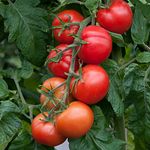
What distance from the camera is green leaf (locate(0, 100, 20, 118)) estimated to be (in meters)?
0.99

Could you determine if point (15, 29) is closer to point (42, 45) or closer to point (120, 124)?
point (42, 45)

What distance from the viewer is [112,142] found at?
100 centimetres

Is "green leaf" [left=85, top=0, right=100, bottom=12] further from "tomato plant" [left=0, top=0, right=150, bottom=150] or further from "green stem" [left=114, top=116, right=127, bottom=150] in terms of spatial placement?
"green stem" [left=114, top=116, right=127, bottom=150]

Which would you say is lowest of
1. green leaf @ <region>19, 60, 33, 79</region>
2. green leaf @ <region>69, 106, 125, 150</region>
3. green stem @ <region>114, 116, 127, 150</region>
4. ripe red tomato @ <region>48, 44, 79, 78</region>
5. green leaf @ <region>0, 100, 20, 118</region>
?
green stem @ <region>114, 116, 127, 150</region>

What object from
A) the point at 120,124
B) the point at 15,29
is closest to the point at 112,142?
the point at 120,124

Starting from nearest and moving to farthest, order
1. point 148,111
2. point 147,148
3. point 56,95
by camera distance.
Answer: point 56,95, point 148,111, point 147,148

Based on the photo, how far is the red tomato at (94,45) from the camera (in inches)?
37.1

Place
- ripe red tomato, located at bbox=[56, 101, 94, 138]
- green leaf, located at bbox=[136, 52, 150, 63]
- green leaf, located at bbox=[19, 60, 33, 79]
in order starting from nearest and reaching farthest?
ripe red tomato, located at bbox=[56, 101, 94, 138]
green leaf, located at bbox=[136, 52, 150, 63]
green leaf, located at bbox=[19, 60, 33, 79]

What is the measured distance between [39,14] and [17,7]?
0.05 metres

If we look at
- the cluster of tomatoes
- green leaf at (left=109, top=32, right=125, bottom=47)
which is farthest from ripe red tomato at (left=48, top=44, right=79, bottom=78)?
green leaf at (left=109, top=32, right=125, bottom=47)

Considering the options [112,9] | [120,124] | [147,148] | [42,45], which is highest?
[112,9]

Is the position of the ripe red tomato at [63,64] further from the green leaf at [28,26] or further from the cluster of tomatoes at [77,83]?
the green leaf at [28,26]

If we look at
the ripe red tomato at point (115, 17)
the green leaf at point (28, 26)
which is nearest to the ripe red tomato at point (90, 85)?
the ripe red tomato at point (115, 17)

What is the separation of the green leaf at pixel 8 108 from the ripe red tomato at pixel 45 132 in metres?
0.07
